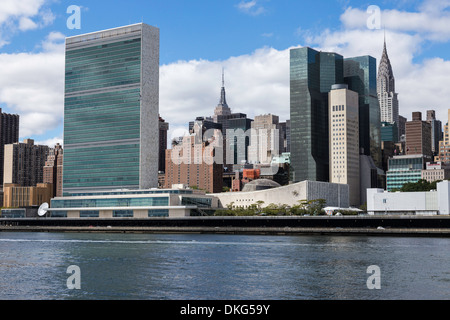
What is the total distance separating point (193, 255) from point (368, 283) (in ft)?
117

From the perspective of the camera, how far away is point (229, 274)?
66.8 metres

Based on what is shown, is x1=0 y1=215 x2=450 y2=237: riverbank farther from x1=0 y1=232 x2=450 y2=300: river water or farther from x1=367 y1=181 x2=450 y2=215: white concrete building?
x1=0 y1=232 x2=450 y2=300: river water

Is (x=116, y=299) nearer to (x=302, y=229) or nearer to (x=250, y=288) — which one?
(x=250, y=288)

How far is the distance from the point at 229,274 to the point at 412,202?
438ft

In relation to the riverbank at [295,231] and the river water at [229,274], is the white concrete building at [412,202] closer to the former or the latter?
the riverbank at [295,231]

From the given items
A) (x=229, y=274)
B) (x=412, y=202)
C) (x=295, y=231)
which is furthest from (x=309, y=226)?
(x=229, y=274)

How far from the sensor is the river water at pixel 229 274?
54.2 meters

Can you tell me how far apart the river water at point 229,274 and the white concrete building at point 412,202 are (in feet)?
277

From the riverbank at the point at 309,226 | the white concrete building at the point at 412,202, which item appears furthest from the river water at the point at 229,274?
the white concrete building at the point at 412,202

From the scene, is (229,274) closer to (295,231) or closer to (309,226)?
(295,231)

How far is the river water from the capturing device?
5422 cm

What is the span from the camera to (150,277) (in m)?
64.5

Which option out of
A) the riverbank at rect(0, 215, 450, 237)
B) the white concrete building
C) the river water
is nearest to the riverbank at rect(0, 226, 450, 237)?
the riverbank at rect(0, 215, 450, 237)
